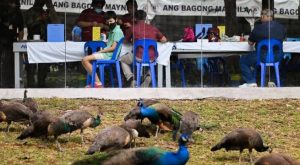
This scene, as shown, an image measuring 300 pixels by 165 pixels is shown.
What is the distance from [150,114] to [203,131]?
47.4 inches

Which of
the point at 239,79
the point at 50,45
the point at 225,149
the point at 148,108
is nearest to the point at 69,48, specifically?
the point at 50,45

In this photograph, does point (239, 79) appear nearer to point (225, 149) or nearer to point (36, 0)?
point (36, 0)

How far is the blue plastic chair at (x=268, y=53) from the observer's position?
1522cm

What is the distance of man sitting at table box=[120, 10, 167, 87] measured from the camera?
1515cm

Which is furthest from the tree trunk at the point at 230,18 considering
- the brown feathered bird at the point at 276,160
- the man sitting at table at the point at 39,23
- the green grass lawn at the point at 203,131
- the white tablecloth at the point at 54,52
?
the brown feathered bird at the point at 276,160

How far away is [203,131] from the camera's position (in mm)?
11109

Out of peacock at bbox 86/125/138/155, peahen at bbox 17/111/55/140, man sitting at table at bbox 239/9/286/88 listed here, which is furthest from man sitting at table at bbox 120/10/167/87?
peacock at bbox 86/125/138/155

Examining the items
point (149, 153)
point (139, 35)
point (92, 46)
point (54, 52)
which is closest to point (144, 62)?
point (139, 35)

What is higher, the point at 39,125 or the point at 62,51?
the point at 62,51

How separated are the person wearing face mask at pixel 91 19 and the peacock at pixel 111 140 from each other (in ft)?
21.8

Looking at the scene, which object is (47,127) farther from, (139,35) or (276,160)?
(139,35)

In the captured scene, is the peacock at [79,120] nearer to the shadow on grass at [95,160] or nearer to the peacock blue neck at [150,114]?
the peacock blue neck at [150,114]

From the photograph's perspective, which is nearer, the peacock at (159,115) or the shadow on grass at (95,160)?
the shadow on grass at (95,160)

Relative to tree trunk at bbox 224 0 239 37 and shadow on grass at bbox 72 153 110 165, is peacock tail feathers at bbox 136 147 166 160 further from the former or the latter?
tree trunk at bbox 224 0 239 37
